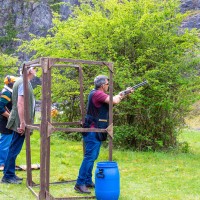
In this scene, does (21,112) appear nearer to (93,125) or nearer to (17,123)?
(17,123)

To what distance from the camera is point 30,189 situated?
6770 mm

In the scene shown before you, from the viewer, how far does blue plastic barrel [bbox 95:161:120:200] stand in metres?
5.95

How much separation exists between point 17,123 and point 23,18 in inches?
2174

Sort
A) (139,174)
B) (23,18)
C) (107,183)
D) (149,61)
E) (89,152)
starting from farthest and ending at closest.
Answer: (23,18)
(149,61)
(139,174)
(89,152)
(107,183)

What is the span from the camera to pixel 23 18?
60.2 meters

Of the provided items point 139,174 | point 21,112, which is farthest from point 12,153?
point 139,174

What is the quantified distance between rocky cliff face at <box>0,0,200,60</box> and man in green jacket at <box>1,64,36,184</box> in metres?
49.0

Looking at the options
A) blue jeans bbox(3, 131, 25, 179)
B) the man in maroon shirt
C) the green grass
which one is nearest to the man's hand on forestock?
blue jeans bbox(3, 131, 25, 179)

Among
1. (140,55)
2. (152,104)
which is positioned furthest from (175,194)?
(140,55)

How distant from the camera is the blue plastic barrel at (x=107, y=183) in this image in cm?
595

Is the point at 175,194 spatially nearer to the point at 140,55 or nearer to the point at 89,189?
the point at 89,189

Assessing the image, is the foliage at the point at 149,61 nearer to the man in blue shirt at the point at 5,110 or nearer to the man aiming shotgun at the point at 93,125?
the man in blue shirt at the point at 5,110

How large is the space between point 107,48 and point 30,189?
6.16m

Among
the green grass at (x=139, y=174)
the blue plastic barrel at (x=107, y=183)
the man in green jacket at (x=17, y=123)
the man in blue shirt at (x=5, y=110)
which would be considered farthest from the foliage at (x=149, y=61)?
the blue plastic barrel at (x=107, y=183)
